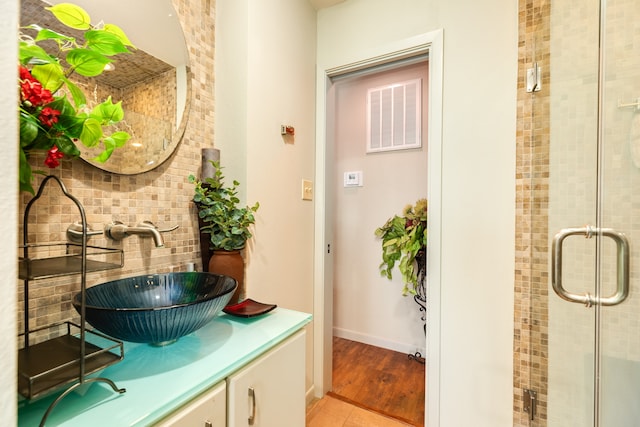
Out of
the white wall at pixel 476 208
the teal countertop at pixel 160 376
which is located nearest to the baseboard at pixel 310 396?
the white wall at pixel 476 208

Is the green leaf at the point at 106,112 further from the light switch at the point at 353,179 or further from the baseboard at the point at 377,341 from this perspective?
the baseboard at the point at 377,341

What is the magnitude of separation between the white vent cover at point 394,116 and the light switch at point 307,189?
3.07 feet

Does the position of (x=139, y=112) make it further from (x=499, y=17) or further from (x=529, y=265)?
(x=529, y=265)

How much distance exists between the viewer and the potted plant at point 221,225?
1165 mm

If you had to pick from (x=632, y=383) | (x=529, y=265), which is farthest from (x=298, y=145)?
(x=632, y=383)

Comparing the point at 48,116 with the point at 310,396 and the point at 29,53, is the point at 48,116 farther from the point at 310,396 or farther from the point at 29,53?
the point at 310,396

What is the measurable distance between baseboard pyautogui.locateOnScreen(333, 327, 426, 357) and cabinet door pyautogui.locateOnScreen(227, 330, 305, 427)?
162 centimetres

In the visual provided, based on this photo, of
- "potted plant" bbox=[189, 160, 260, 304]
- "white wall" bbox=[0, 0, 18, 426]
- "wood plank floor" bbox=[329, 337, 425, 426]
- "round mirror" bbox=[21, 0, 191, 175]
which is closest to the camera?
"white wall" bbox=[0, 0, 18, 426]

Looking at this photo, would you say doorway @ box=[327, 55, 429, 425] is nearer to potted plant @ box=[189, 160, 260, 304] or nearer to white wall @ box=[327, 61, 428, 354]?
white wall @ box=[327, 61, 428, 354]

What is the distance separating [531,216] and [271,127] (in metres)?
1.37

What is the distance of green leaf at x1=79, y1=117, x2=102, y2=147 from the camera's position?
0.71 m

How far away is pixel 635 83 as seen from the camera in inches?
32.6

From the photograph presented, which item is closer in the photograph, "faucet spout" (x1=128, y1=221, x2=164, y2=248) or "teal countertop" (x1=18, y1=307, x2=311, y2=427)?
"teal countertop" (x1=18, y1=307, x2=311, y2=427)

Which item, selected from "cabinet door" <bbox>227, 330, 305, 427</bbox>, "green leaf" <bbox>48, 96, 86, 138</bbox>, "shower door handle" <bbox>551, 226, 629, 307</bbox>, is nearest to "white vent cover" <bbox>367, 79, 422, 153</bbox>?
"shower door handle" <bbox>551, 226, 629, 307</bbox>
